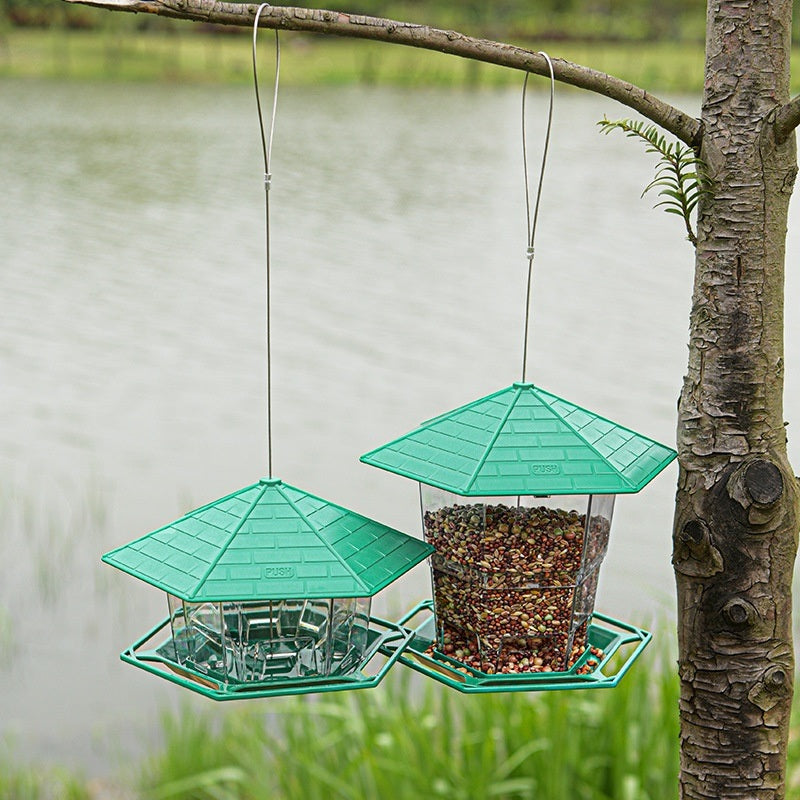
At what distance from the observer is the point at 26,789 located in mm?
3721

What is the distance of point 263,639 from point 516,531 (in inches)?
16.3

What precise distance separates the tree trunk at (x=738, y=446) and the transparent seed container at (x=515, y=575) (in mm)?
162

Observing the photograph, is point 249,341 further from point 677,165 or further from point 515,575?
point 677,165

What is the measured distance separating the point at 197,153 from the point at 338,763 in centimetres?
1051

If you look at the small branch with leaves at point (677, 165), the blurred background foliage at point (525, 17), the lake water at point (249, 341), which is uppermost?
the blurred background foliage at point (525, 17)

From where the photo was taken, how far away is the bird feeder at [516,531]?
5.44 ft

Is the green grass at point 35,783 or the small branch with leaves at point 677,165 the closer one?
the small branch with leaves at point 677,165

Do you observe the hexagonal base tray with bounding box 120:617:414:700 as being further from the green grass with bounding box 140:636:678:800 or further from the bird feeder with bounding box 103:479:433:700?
the green grass with bounding box 140:636:678:800

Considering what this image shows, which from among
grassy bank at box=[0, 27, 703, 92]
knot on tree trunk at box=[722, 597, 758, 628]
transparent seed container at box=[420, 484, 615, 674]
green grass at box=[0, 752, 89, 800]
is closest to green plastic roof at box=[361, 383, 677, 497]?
transparent seed container at box=[420, 484, 615, 674]

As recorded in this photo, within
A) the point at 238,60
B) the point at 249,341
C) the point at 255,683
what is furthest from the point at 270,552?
the point at 238,60

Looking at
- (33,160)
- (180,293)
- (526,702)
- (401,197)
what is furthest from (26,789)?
(33,160)

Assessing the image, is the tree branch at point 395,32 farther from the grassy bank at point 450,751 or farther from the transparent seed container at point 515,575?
the grassy bank at point 450,751

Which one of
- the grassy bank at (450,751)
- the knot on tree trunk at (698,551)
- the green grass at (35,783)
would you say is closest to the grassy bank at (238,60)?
the green grass at (35,783)

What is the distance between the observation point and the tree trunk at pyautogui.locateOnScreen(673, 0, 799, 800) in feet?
5.24
